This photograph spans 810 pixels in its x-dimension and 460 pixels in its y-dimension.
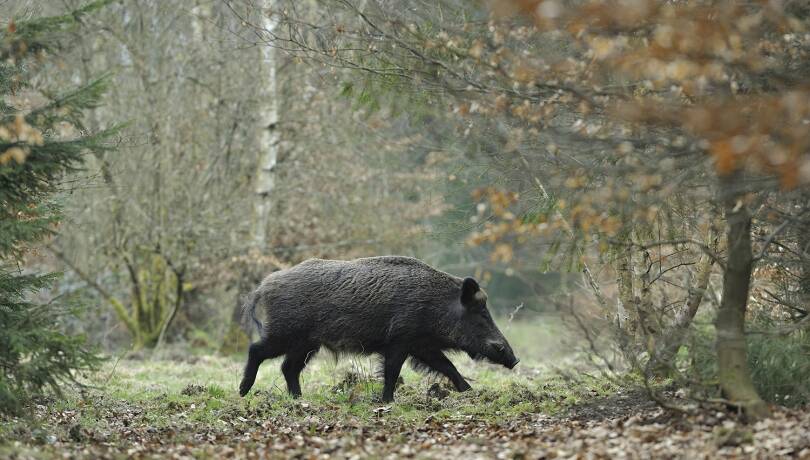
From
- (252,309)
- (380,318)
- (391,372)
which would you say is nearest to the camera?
(391,372)

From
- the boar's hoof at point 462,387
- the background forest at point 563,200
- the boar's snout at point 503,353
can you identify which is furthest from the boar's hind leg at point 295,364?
the boar's snout at point 503,353

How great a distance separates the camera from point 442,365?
11.2 metres

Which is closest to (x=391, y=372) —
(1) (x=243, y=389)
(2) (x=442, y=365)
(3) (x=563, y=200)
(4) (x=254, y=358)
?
(2) (x=442, y=365)

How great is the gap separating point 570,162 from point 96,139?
4284mm

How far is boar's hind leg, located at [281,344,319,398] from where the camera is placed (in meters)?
11.3

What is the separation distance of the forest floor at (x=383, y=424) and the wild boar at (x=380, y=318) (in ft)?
1.49

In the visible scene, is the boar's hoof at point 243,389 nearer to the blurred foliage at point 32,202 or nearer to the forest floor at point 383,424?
the forest floor at point 383,424

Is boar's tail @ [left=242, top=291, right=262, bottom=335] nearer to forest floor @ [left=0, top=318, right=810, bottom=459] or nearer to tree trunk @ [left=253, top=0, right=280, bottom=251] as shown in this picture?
forest floor @ [left=0, top=318, right=810, bottom=459]

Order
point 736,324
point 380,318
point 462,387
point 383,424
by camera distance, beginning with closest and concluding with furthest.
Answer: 1. point 736,324
2. point 383,424
3. point 380,318
4. point 462,387

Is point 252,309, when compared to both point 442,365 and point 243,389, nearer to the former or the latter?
point 243,389

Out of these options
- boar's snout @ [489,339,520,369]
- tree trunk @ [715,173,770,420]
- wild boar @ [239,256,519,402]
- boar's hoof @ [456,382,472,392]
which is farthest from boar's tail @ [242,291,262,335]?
tree trunk @ [715,173,770,420]

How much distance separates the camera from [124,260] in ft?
66.2

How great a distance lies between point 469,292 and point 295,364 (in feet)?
7.63

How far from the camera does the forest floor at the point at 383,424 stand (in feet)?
23.2
